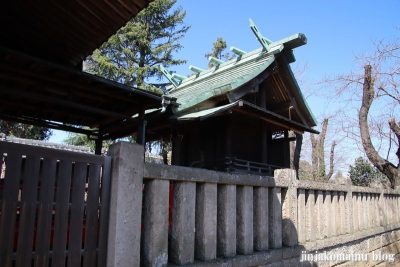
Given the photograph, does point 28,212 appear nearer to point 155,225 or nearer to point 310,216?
point 155,225

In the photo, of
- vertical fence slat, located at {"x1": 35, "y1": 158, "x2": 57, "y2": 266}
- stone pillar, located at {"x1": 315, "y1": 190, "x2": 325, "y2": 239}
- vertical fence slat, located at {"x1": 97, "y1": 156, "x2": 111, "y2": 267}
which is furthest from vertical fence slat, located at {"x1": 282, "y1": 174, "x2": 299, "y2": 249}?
vertical fence slat, located at {"x1": 35, "y1": 158, "x2": 57, "y2": 266}

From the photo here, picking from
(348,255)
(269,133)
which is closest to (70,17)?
(348,255)

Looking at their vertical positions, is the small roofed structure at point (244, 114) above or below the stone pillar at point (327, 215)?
above

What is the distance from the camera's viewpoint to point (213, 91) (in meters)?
8.31

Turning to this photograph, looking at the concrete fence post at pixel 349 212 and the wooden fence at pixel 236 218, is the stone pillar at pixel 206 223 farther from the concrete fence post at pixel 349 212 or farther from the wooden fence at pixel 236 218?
the concrete fence post at pixel 349 212

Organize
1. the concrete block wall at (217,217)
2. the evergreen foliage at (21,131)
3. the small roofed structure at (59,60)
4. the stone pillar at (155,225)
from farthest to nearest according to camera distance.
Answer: the evergreen foliage at (21,131), the small roofed structure at (59,60), the stone pillar at (155,225), the concrete block wall at (217,217)

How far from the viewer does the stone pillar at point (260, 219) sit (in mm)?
4184

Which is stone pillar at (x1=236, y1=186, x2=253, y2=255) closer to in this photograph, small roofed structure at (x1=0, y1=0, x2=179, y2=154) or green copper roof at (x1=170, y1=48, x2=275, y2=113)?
small roofed structure at (x1=0, y1=0, x2=179, y2=154)

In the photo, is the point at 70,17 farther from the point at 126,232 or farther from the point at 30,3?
the point at 126,232

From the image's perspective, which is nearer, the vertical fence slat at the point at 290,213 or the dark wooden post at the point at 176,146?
the vertical fence slat at the point at 290,213

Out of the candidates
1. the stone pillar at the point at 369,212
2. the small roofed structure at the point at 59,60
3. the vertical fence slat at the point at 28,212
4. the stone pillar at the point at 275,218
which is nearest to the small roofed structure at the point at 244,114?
the small roofed structure at the point at 59,60

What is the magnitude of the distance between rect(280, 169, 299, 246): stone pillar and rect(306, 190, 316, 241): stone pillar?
1.63 ft

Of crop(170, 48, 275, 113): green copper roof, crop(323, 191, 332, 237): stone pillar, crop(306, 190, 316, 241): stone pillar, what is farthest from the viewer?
crop(170, 48, 275, 113): green copper roof

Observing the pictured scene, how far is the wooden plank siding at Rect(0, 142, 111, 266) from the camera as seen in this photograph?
229cm
